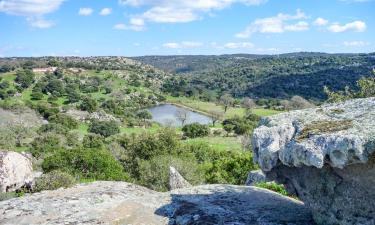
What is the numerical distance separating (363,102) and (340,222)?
306 cm

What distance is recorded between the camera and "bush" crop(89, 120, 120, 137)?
112 meters

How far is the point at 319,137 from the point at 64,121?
112m

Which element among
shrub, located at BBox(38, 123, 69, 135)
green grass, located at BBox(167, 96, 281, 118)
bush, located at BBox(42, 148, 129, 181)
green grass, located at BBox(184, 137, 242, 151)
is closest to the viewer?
bush, located at BBox(42, 148, 129, 181)

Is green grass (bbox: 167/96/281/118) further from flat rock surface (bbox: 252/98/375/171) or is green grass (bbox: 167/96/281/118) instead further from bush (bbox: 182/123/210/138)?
flat rock surface (bbox: 252/98/375/171)

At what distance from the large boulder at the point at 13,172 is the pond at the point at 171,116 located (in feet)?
367

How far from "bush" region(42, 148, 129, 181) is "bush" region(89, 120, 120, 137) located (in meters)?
63.9

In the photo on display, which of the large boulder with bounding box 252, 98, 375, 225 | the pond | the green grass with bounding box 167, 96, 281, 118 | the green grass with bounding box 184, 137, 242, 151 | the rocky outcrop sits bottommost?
the pond

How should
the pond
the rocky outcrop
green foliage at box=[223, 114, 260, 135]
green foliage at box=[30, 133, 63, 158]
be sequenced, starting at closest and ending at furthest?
the rocky outcrop → green foliage at box=[30, 133, 63, 158] → green foliage at box=[223, 114, 260, 135] → the pond

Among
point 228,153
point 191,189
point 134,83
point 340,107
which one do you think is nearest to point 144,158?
point 228,153

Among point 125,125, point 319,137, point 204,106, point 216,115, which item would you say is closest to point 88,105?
point 125,125

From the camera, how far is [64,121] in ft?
381

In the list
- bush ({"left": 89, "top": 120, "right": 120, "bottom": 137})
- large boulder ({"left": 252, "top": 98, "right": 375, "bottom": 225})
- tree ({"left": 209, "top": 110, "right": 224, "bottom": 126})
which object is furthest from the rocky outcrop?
tree ({"left": 209, "top": 110, "right": 224, "bottom": 126})

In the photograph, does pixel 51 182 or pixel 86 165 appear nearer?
pixel 51 182

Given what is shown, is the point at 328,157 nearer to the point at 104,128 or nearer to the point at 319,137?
the point at 319,137
